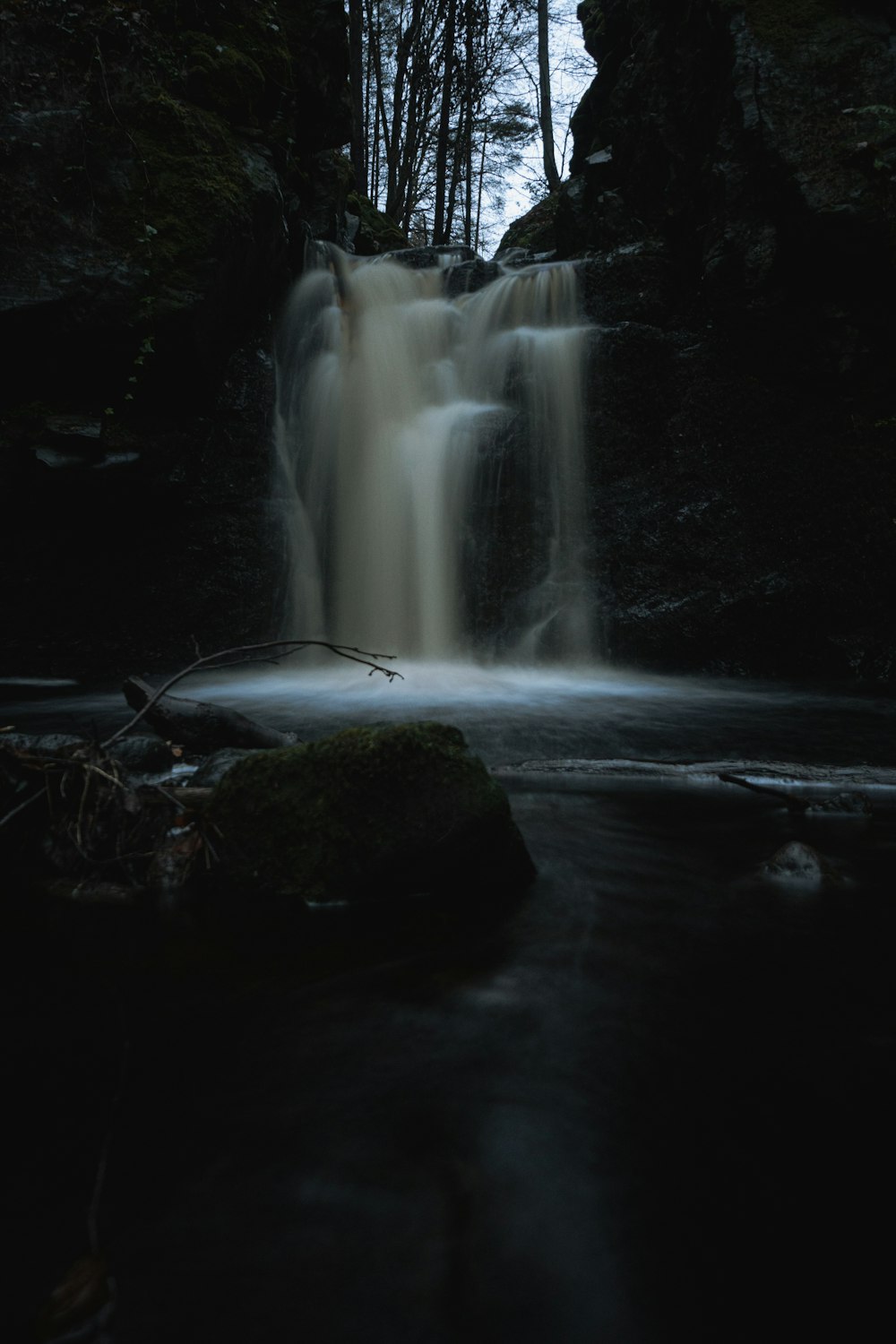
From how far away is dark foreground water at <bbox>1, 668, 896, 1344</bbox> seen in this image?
4.06 ft

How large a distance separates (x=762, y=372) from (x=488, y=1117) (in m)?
9.61

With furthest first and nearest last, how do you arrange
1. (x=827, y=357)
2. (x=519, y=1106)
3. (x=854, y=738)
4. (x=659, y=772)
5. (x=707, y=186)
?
(x=707, y=186), (x=827, y=357), (x=854, y=738), (x=659, y=772), (x=519, y=1106)

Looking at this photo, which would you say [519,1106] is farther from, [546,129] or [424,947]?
[546,129]

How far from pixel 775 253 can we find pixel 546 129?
57.2 ft

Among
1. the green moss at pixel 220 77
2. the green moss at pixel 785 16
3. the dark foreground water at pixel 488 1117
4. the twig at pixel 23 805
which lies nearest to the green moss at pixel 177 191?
the green moss at pixel 220 77

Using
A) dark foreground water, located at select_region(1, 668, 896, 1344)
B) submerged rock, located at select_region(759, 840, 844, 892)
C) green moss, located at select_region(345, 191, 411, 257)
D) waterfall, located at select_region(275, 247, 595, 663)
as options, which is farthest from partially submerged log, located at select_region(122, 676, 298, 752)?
green moss, located at select_region(345, 191, 411, 257)

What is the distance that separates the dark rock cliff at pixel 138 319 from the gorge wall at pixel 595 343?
30mm

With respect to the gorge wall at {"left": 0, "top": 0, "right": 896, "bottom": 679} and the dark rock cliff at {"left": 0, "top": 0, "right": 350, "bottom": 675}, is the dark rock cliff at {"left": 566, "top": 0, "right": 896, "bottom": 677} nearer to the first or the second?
the gorge wall at {"left": 0, "top": 0, "right": 896, "bottom": 679}

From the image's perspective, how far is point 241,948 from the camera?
251cm

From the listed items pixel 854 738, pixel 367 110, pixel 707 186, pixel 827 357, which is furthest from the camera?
pixel 367 110

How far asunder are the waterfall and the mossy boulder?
6.54 metres

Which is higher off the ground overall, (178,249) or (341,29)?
(341,29)

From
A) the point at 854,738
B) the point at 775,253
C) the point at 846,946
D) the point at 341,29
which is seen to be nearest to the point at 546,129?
the point at 341,29

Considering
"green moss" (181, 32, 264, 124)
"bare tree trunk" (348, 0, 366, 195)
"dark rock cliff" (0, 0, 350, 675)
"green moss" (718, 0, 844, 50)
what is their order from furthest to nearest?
1. "bare tree trunk" (348, 0, 366, 195)
2. "green moss" (181, 32, 264, 124)
3. "green moss" (718, 0, 844, 50)
4. "dark rock cliff" (0, 0, 350, 675)
